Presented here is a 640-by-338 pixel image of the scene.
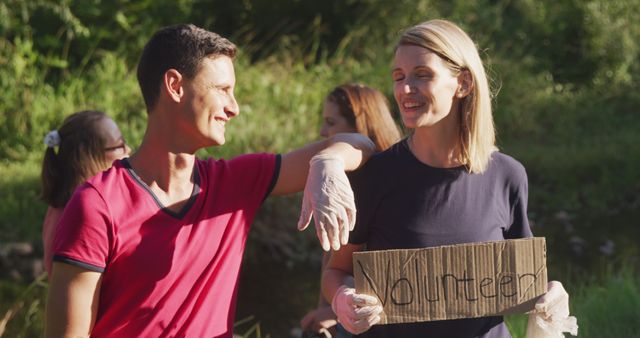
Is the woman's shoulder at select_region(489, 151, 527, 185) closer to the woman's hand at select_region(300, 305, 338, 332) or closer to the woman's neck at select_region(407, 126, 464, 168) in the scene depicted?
the woman's neck at select_region(407, 126, 464, 168)

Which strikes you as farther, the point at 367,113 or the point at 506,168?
the point at 367,113

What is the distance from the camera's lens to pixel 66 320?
2.22 meters

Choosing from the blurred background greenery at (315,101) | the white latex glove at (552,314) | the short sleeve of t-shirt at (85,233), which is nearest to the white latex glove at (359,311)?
the white latex glove at (552,314)

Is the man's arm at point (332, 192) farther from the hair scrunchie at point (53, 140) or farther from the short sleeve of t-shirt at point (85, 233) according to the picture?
the hair scrunchie at point (53, 140)

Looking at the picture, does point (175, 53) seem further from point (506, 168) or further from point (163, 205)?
point (506, 168)

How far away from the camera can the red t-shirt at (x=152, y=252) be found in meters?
2.22

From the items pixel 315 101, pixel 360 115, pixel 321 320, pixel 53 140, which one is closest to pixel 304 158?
pixel 321 320

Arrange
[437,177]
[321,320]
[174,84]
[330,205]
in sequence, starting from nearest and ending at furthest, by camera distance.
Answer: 1. [330,205]
2. [174,84]
3. [437,177]
4. [321,320]

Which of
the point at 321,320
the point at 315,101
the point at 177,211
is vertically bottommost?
the point at 321,320

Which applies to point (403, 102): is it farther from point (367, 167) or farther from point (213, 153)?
point (213, 153)

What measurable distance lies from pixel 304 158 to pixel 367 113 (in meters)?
1.53

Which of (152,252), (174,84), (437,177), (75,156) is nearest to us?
(152,252)

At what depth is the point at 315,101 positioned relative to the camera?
32.7 feet

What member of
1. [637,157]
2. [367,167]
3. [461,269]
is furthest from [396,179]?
[637,157]
